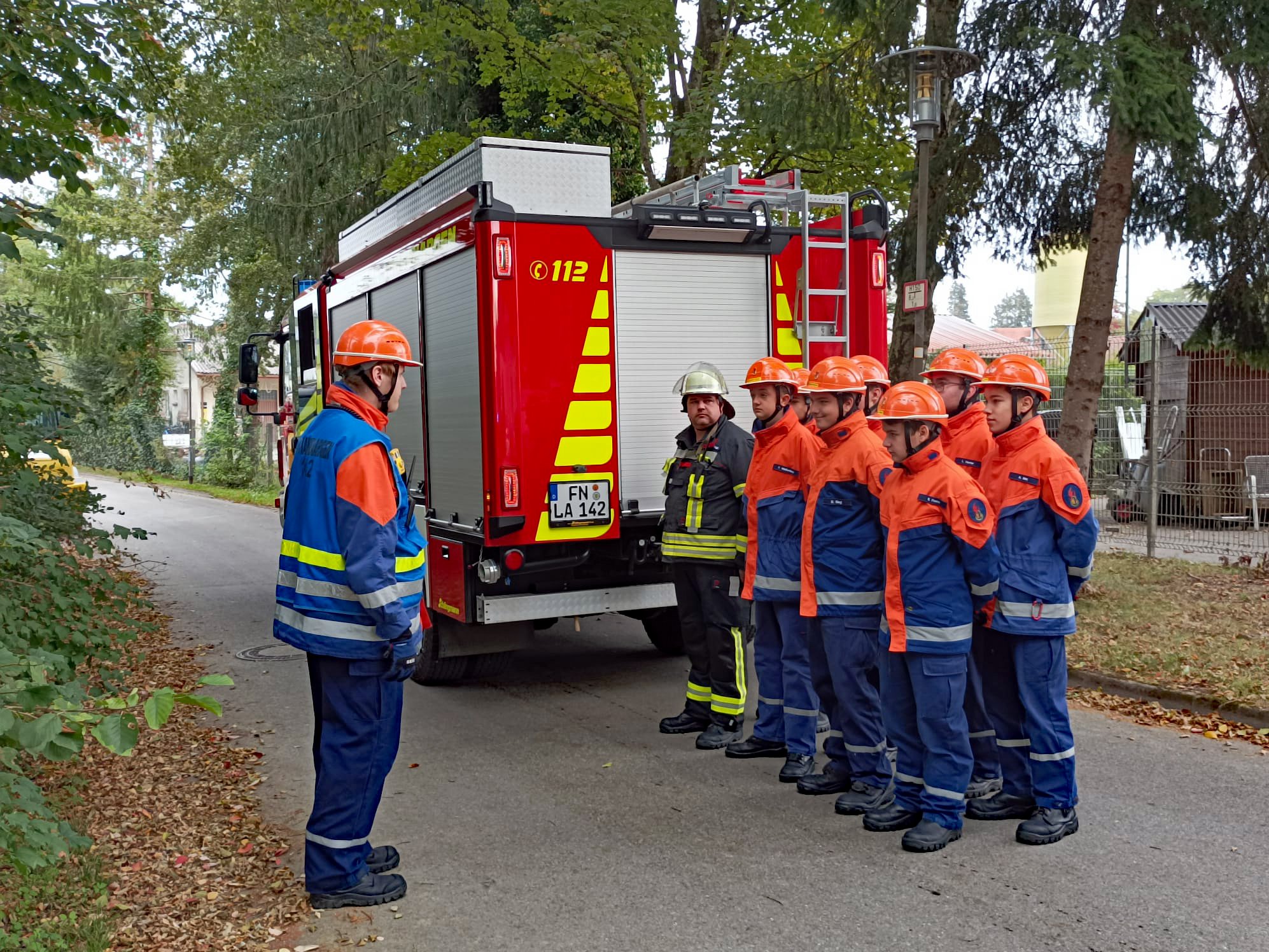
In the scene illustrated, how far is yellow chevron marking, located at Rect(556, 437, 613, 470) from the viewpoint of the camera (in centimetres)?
677

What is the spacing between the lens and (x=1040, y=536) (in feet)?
15.9

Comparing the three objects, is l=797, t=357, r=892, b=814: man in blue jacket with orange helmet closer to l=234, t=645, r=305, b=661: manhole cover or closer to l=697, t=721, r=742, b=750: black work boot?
l=697, t=721, r=742, b=750: black work boot

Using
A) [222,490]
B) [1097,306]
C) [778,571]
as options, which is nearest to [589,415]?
[778,571]

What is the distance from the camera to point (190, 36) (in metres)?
11.7

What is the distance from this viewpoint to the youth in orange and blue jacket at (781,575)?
581 centimetres

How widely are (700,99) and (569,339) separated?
915 centimetres

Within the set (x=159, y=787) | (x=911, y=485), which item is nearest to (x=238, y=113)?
(x=159, y=787)

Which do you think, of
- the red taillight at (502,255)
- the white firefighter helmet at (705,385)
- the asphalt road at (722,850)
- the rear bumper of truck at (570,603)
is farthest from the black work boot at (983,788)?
the red taillight at (502,255)

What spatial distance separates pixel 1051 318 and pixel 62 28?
58.6 metres

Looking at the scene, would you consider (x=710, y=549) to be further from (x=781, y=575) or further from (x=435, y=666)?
(x=435, y=666)

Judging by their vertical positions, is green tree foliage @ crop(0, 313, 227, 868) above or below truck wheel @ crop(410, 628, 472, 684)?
above

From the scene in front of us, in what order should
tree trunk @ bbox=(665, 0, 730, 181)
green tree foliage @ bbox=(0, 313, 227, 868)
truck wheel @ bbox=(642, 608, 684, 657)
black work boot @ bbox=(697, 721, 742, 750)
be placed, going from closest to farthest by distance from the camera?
green tree foliage @ bbox=(0, 313, 227, 868) → black work boot @ bbox=(697, 721, 742, 750) → truck wheel @ bbox=(642, 608, 684, 657) → tree trunk @ bbox=(665, 0, 730, 181)

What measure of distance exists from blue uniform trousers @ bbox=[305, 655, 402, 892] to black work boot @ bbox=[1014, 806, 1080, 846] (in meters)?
2.66

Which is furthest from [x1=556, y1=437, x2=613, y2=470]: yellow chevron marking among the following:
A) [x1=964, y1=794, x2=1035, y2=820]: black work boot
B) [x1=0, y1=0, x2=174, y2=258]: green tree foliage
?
[x1=0, y1=0, x2=174, y2=258]: green tree foliage
